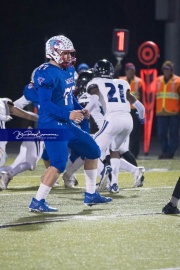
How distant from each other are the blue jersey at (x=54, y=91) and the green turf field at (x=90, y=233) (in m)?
1.04

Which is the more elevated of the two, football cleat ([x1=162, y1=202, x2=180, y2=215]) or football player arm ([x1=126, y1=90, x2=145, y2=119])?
football player arm ([x1=126, y1=90, x2=145, y2=119])

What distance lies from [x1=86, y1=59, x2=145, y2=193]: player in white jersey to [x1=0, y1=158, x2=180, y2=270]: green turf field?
2.01 feet

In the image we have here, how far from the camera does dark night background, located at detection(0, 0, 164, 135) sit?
30000 mm

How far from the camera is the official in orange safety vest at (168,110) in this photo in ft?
68.9

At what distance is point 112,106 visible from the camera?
14.2 metres

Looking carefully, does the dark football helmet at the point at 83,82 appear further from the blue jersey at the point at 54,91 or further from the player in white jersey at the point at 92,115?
the blue jersey at the point at 54,91

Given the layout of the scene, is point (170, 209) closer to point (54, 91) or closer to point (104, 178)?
point (54, 91)

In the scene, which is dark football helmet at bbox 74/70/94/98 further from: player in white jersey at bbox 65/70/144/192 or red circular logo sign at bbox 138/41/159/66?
red circular logo sign at bbox 138/41/159/66

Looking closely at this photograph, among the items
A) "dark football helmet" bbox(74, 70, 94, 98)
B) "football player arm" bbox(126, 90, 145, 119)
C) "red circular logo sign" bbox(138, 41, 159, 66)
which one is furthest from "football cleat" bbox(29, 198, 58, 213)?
"red circular logo sign" bbox(138, 41, 159, 66)

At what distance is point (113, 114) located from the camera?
14.2 m

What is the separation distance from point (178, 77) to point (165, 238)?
1150 centimetres

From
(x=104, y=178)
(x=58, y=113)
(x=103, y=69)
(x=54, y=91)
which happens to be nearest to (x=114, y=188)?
(x=104, y=178)

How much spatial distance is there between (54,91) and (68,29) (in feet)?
62.0

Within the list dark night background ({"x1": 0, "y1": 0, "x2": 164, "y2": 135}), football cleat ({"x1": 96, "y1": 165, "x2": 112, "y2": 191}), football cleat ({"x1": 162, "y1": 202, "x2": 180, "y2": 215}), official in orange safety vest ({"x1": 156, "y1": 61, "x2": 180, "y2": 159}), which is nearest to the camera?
football cleat ({"x1": 162, "y1": 202, "x2": 180, "y2": 215})
